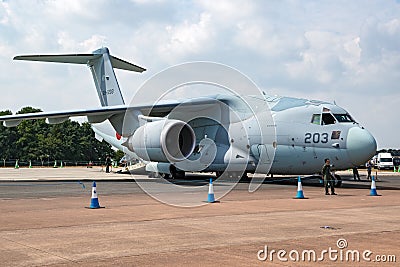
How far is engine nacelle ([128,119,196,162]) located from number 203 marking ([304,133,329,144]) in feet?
15.5

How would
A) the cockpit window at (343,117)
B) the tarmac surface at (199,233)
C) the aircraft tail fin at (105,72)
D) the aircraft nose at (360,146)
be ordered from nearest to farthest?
the tarmac surface at (199,233) → the aircraft nose at (360,146) → the cockpit window at (343,117) → the aircraft tail fin at (105,72)

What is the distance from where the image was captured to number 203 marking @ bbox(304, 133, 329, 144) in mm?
20984

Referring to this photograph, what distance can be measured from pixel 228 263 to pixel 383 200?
410 inches

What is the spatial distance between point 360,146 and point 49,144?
64.5 metres

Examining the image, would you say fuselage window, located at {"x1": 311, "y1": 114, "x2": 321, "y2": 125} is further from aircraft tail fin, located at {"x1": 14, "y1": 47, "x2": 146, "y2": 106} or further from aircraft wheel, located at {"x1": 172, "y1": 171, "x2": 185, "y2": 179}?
aircraft tail fin, located at {"x1": 14, "y1": 47, "x2": 146, "y2": 106}

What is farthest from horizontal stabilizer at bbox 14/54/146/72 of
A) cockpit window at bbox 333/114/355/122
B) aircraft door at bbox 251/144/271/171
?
cockpit window at bbox 333/114/355/122

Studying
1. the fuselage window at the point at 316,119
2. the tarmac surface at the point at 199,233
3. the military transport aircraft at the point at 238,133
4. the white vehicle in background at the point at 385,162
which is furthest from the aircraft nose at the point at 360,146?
the white vehicle in background at the point at 385,162

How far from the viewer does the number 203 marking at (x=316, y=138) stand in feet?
68.8

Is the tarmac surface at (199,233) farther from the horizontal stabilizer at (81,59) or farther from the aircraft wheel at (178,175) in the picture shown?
the horizontal stabilizer at (81,59)

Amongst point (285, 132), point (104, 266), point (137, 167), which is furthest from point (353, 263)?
point (137, 167)

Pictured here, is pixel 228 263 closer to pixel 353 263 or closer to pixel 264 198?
pixel 353 263

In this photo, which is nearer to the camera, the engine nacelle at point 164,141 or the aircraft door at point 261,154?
the engine nacelle at point 164,141

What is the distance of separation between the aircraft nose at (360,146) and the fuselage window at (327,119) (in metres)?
1.02

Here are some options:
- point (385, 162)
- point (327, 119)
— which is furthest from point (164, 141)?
point (385, 162)
